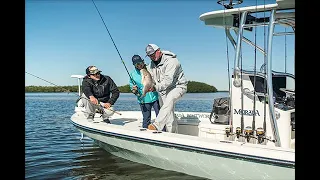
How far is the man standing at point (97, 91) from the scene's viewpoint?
6.61 metres

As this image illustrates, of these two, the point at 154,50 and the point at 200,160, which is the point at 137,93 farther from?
the point at 200,160

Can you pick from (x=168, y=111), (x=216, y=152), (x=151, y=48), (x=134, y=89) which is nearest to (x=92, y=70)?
(x=134, y=89)

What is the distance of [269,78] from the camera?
437cm

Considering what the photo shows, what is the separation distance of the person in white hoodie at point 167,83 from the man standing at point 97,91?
1.36 metres

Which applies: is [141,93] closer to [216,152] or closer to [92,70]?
[92,70]

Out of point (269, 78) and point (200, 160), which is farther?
point (200, 160)

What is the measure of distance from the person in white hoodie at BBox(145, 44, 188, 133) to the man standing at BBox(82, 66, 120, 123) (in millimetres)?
Result: 1361

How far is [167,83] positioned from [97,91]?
1843 millimetres
